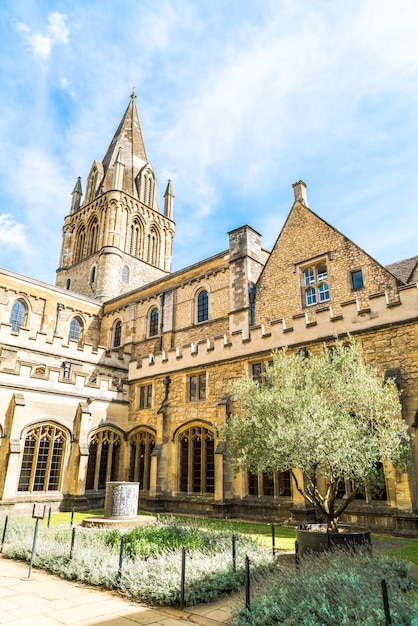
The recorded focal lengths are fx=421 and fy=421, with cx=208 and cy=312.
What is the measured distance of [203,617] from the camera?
589cm

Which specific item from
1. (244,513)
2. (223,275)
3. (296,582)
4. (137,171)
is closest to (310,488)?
(296,582)

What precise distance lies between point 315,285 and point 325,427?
11954 mm

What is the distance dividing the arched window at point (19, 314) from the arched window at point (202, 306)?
488 inches

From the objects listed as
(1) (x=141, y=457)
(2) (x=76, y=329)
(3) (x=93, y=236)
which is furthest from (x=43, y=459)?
(3) (x=93, y=236)

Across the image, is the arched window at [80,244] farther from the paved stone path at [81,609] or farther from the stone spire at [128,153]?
the paved stone path at [81,609]

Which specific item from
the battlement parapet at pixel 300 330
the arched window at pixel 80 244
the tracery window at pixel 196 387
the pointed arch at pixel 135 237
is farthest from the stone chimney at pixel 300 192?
the arched window at pixel 80 244

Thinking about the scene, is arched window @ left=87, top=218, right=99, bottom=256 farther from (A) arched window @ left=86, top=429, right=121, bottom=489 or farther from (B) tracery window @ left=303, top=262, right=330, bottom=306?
(B) tracery window @ left=303, top=262, right=330, bottom=306

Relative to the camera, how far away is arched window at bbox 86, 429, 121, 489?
65.0 feet

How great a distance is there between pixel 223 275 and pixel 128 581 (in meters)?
19.4

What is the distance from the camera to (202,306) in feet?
85.6

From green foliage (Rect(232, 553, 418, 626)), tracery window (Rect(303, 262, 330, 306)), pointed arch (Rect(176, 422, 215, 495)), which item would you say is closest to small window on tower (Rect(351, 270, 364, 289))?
tracery window (Rect(303, 262, 330, 306))

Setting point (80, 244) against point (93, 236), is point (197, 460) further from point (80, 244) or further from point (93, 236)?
point (80, 244)

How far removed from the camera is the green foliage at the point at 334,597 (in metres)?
4.82

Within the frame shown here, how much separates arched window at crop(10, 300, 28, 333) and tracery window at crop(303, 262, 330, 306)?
1944 centimetres
